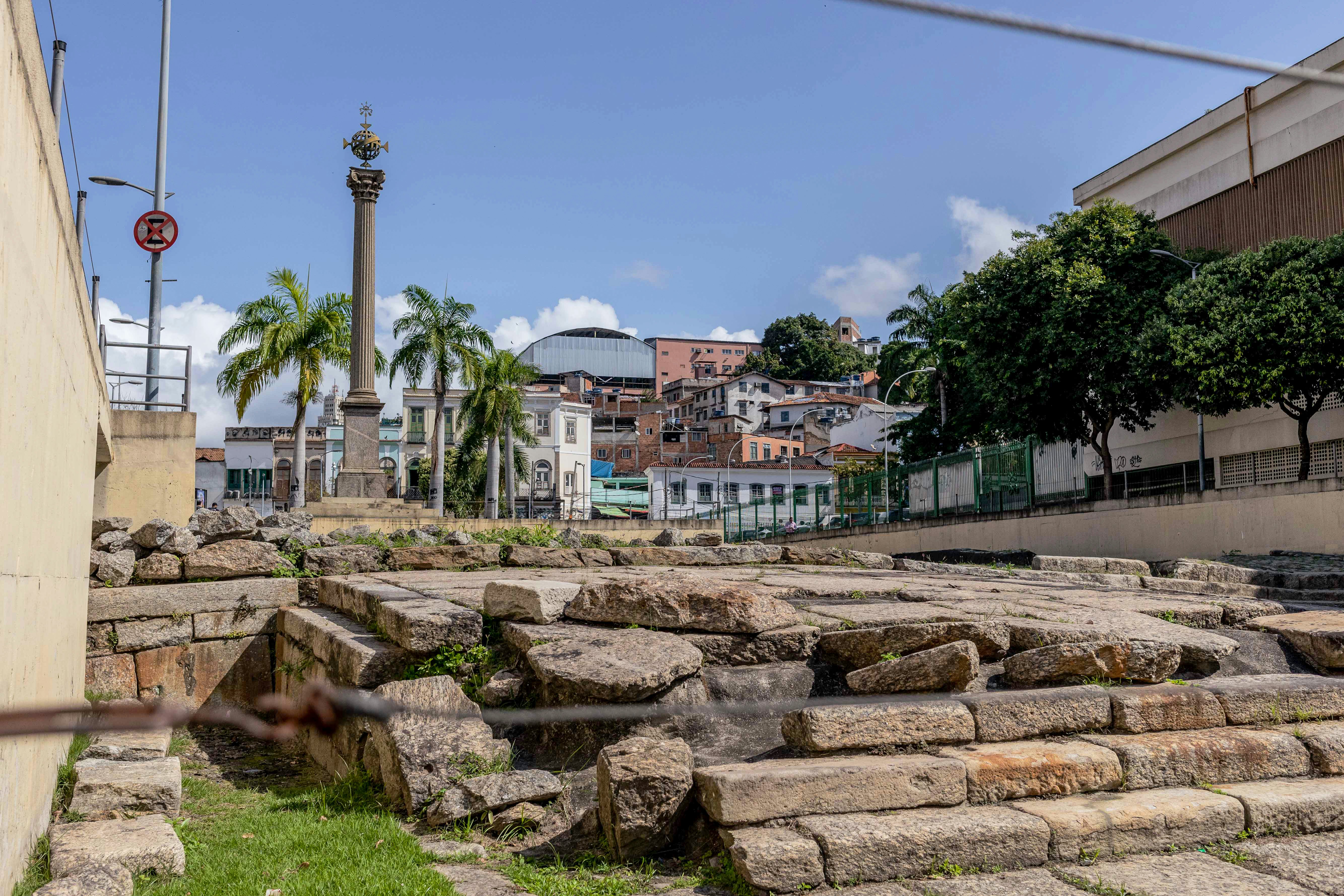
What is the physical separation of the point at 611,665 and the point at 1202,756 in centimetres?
281

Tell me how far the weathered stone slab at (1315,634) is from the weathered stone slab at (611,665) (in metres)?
3.72

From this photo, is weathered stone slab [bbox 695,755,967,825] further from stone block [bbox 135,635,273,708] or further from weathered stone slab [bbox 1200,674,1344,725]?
stone block [bbox 135,635,273,708]

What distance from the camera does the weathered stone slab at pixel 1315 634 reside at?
6.08 m

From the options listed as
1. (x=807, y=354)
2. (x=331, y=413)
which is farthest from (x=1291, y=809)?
(x=807, y=354)

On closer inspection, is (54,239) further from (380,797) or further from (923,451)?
(923,451)

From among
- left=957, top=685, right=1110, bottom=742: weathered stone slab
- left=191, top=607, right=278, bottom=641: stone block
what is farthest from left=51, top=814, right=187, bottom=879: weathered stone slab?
left=191, top=607, right=278, bottom=641: stone block

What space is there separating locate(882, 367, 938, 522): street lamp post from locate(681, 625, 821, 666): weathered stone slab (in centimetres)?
2105

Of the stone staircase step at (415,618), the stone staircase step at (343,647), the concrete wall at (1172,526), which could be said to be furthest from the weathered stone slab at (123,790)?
the concrete wall at (1172,526)

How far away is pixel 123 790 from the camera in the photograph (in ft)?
17.5

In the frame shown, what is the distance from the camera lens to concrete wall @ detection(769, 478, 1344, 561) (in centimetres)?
1709

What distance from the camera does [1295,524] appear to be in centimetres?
1731

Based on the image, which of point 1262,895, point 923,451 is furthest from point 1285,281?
point 1262,895

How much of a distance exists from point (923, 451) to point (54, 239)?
3348 centimetres

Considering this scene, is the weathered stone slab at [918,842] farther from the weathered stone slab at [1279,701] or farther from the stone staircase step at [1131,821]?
the weathered stone slab at [1279,701]
